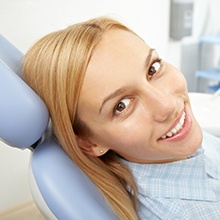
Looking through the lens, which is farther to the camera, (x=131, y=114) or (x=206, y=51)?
(x=206, y=51)

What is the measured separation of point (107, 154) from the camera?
0.87 meters

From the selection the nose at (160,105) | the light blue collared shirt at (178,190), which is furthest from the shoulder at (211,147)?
the nose at (160,105)

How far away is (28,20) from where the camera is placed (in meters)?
1.27

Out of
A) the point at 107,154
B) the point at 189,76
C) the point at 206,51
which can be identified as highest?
the point at 107,154

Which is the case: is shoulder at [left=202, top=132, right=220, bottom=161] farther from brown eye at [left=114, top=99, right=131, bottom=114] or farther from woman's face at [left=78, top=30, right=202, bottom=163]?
brown eye at [left=114, top=99, right=131, bottom=114]

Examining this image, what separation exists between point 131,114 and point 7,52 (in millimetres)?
365

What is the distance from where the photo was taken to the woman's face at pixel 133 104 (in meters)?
0.70

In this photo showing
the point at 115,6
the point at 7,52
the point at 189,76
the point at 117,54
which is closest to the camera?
the point at 117,54

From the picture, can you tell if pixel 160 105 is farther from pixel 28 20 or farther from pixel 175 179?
pixel 28 20

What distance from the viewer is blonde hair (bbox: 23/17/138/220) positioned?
70 centimetres

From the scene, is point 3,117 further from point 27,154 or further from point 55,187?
point 27,154

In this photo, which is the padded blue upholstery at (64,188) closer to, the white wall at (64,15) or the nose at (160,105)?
the nose at (160,105)

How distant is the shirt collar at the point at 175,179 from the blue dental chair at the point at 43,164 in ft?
0.41

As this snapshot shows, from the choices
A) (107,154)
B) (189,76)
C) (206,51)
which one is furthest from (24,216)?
(206,51)
